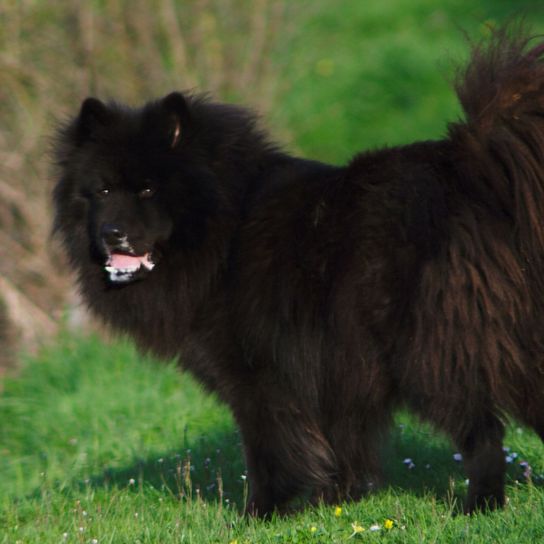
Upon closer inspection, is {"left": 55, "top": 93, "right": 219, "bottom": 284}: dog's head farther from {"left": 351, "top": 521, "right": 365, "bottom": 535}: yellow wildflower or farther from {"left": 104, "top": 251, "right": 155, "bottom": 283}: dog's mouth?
{"left": 351, "top": 521, "right": 365, "bottom": 535}: yellow wildflower

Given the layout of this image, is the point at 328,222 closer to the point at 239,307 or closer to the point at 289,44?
the point at 239,307

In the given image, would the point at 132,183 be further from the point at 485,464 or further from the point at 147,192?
the point at 485,464

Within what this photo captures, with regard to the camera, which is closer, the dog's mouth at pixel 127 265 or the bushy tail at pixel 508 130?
the bushy tail at pixel 508 130

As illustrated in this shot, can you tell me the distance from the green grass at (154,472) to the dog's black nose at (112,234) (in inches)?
50.6

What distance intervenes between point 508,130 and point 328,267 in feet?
3.32

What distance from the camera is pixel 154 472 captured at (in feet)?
19.1

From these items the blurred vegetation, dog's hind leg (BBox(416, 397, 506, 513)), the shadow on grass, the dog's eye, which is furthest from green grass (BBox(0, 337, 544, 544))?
the blurred vegetation

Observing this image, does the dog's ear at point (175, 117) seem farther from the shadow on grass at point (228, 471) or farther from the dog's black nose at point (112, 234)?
the shadow on grass at point (228, 471)

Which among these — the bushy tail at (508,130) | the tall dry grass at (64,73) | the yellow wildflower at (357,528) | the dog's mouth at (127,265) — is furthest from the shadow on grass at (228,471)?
the tall dry grass at (64,73)

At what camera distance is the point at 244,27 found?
36.5 ft

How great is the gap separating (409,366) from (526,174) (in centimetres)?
97

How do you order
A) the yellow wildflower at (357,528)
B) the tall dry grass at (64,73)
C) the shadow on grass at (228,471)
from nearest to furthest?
1. the yellow wildflower at (357,528)
2. the shadow on grass at (228,471)
3. the tall dry grass at (64,73)

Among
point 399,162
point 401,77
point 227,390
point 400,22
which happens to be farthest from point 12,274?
point 400,22

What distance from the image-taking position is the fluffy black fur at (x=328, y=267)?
13.2 feet
